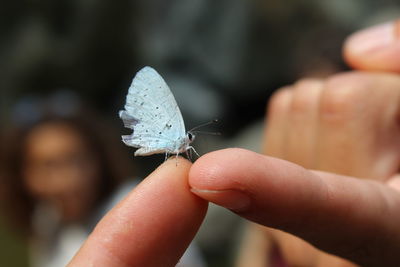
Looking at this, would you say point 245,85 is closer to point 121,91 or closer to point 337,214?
point 121,91

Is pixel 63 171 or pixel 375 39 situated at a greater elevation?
pixel 375 39

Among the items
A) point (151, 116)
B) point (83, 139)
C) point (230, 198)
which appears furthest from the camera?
point (83, 139)

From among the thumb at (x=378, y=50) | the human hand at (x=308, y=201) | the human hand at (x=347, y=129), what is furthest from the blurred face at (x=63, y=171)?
the human hand at (x=308, y=201)

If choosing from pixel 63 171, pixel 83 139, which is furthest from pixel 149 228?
pixel 83 139

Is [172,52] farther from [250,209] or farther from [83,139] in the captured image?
[250,209]

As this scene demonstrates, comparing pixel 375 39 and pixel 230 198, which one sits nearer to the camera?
pixel 230 198

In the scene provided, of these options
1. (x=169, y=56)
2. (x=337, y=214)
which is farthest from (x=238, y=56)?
(x=337, y=214)
